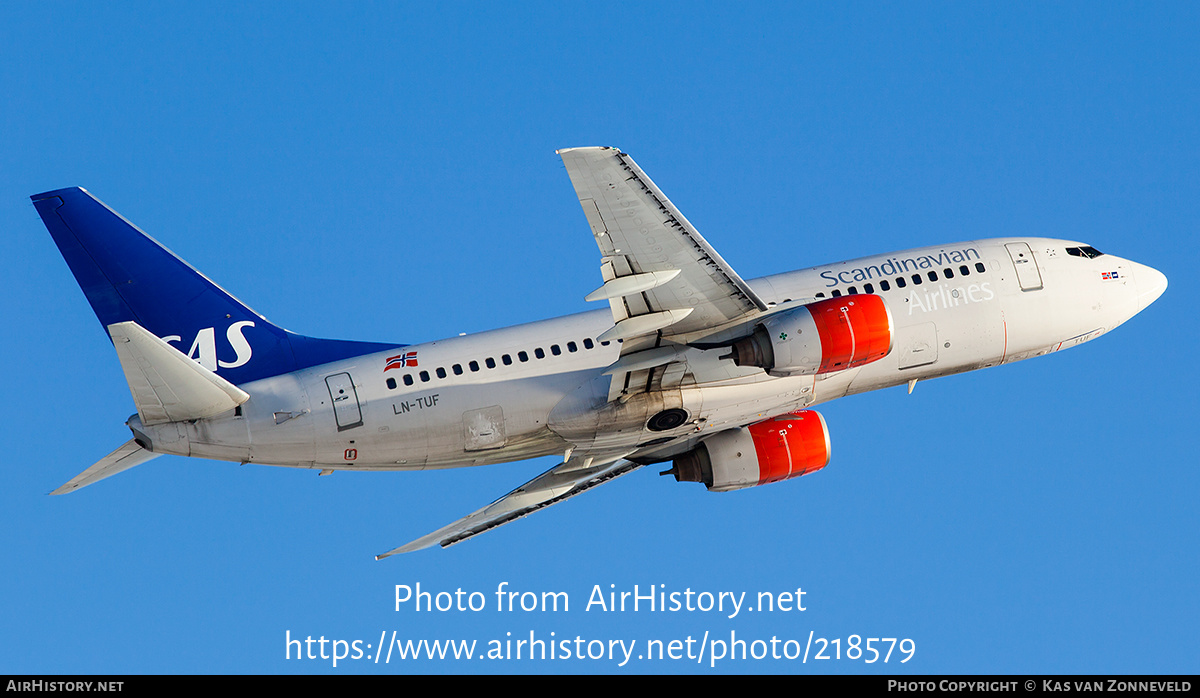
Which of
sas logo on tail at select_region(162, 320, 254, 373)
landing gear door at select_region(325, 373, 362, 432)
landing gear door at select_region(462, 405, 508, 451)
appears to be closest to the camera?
landing gear door at select_region(325, 373, 362, 432)

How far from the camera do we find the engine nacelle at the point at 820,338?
30906mm

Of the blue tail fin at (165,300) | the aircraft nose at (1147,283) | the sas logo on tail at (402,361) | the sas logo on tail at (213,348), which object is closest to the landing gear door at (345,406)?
the sas logo on tail at (402,361)

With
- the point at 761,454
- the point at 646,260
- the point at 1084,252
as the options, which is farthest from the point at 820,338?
the point at 1084,252

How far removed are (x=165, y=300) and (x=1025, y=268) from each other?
80.5ft

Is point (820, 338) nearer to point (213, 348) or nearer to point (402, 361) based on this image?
point (402, 361)

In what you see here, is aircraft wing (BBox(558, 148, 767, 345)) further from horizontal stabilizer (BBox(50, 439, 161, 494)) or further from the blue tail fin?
horizontal stabilizer (BBox(50, 439, 161, 494))

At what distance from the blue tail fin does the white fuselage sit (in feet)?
5.65

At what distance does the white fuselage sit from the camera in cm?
3194

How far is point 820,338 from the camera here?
101ft

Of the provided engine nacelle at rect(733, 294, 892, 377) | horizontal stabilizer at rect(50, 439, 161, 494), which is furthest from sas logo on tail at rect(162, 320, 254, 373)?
engine nacelle at rect(733, 294, 892, 377)

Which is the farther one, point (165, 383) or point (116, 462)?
point (116, 462)

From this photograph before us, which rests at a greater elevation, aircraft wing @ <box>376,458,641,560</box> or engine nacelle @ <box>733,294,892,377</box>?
engine nacelle @ <box>733,294,892,377</box>
